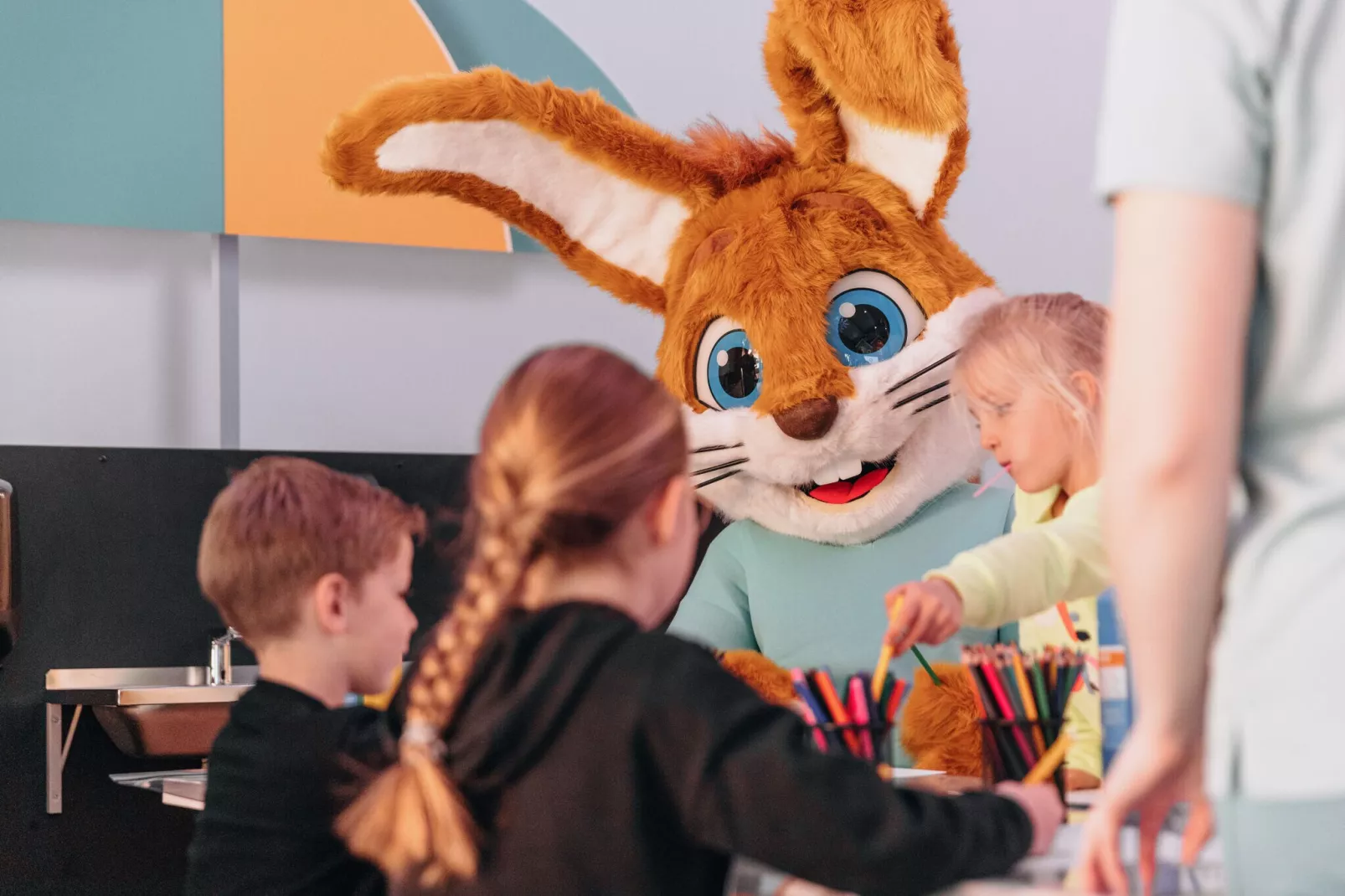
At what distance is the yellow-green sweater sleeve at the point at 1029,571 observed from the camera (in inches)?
42.0

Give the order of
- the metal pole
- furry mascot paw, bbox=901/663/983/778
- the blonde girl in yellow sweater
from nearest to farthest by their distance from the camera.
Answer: the blonde girl in yellow sweater < furry mascot paw, bbox=901/663/983/778 < the metal pole

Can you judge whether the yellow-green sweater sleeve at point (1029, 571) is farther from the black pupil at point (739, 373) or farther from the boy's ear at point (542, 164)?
the boy's ear at point (542, 164)

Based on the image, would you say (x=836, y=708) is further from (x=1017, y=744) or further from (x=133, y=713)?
A: (x=133, y=713)

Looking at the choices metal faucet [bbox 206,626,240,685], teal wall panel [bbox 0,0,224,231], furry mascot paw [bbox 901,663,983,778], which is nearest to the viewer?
furry mascot paw [bbox 901,663,983,778]

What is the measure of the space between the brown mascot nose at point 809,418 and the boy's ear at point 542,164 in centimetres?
33

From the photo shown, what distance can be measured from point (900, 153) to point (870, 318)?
0.69ft

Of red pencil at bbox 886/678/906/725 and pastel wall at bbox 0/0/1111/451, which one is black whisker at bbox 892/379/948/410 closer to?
red pencil at bbox 886/678/906/725

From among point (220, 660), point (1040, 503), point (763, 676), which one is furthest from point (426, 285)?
point (1040, 503)

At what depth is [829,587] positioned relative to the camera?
1742 mm

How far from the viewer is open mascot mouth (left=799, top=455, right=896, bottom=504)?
173cm

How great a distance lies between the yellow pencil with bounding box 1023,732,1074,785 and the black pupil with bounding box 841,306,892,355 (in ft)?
2.64

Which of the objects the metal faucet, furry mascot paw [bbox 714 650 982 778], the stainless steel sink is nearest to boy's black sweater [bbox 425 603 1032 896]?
furry mascot paw [bbox 714 650 982 778]

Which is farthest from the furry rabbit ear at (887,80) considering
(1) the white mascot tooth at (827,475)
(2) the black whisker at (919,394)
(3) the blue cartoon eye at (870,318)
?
(1) the white mascot tooth at (827,475)

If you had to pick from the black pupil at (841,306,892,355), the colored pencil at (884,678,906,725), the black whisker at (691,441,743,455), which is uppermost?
the black pupil at (841,306,892,355)
